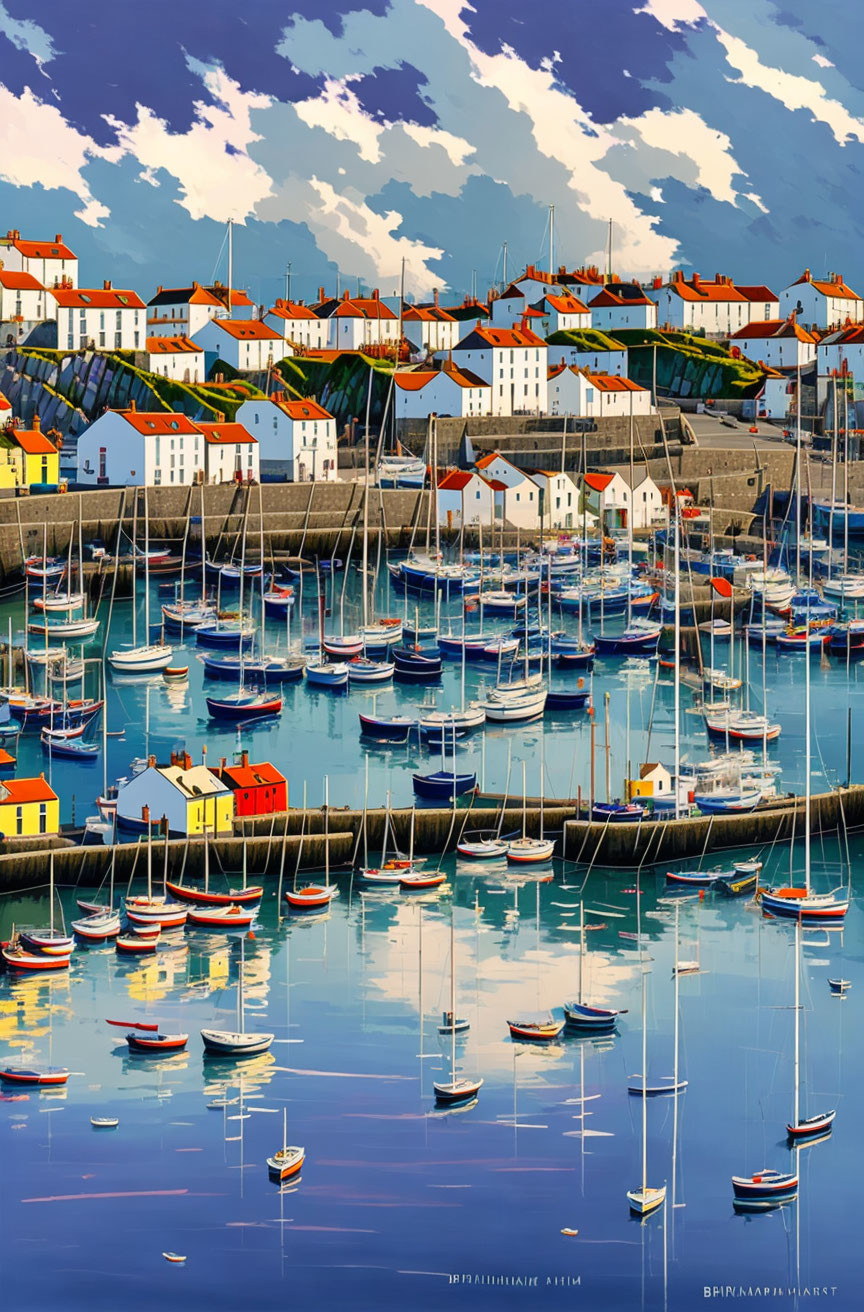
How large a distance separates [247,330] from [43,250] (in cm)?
→ 738

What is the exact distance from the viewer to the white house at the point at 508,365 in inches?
3381

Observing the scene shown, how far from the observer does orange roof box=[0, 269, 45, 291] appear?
8538cm

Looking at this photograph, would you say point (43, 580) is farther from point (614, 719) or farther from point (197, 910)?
point (197, 910)

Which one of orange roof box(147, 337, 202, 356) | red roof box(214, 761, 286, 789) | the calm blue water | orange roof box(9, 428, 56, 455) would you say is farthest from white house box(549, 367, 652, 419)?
the calm blue water

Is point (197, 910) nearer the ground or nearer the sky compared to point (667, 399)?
nearer the ground

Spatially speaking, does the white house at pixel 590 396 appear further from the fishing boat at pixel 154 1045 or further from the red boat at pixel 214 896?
the fishing boat at pixel 154 1045

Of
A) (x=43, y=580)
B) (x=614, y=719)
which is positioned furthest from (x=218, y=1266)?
(x=43, y=580)

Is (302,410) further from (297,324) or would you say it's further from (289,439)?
(297,324)

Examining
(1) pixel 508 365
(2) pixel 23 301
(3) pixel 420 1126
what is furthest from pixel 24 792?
(1) pixel 508 365

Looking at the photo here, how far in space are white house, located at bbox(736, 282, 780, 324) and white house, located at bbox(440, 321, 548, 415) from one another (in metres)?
15.1

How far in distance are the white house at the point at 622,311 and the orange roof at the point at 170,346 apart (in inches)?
684

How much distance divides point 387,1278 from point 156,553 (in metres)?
42.4

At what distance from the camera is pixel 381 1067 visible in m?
32.0

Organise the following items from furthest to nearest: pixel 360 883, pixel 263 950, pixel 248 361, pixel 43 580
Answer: pixel 248 361 → pixel 43 580 → pixel 360 883 → pixel 263 950
